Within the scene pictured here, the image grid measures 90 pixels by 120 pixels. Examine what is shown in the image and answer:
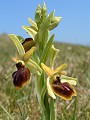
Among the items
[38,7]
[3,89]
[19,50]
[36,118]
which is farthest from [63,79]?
[3,89]

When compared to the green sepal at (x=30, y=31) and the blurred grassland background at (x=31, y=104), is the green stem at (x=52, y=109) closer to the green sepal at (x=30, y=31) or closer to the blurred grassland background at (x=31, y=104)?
the blurred grassland background at (x=31, y=104)

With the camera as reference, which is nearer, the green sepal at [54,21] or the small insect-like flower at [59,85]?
the small insect-like flower at [59,85]

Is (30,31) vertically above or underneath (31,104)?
above

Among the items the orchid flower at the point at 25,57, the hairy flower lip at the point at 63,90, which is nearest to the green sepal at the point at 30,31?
the orchid flower at the point at 25,57

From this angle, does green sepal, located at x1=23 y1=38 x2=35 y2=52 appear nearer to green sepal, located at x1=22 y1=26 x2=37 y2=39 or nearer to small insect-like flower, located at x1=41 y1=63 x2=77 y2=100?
green sepal, located at x1=22 y1=26 x2=37 y2=39

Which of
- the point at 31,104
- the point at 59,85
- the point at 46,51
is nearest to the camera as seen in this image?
the point at 59,85

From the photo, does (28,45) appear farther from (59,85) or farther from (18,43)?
(59,85)

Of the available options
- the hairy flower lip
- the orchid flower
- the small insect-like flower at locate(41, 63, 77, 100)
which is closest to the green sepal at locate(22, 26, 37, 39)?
the orchid flower

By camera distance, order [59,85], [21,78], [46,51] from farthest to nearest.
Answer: [46,51]
[59,85]
[21,78]

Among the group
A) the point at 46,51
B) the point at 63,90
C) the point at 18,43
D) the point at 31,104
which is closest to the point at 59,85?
the point at 63,90
